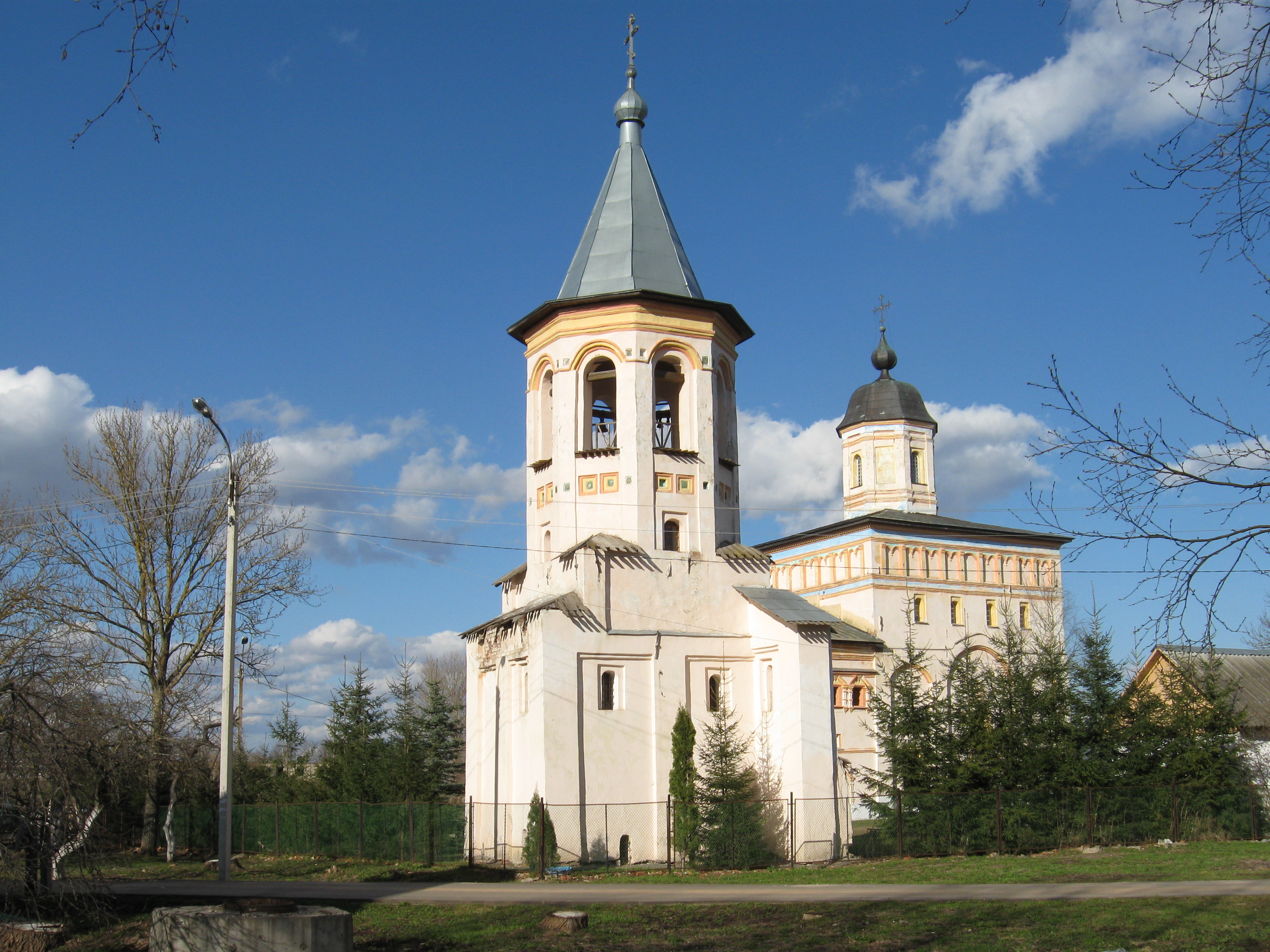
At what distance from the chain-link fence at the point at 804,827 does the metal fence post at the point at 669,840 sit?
58mm

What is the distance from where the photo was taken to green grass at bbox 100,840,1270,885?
1681cm

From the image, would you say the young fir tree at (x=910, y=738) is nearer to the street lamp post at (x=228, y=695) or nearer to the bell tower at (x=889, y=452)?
the street lamp post at (x=228, y=695)

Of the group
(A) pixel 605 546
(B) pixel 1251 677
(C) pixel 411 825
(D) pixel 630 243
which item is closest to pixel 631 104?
(D) pixel 630 243

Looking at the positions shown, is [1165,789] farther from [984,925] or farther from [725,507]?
[984,925]

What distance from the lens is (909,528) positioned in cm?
4869

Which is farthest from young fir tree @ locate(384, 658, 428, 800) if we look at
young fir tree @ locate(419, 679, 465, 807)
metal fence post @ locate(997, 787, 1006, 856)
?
metal fence post @ locate(997, 787, 1006, 856)

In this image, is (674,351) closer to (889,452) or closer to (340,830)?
(340,830)

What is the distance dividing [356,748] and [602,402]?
13559 mm

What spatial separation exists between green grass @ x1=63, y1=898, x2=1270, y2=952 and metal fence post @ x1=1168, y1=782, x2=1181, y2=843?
33.9 ft

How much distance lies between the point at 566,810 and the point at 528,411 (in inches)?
354

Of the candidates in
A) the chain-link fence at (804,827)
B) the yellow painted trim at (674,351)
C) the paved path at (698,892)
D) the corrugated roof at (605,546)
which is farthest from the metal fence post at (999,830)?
the yellow painted trim at (674,351)

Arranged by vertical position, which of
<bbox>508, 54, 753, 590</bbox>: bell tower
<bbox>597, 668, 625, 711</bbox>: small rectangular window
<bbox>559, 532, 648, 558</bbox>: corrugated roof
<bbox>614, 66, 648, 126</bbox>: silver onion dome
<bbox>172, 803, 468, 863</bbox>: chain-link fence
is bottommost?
<bbox>172, 803, 468, 863</bbox>: chain-link fence

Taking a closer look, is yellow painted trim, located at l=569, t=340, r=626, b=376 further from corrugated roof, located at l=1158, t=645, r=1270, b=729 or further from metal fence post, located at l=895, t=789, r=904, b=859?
corrugated roof, located at l=1158, t=645, r=1270, b=729

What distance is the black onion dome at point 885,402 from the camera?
170 ft
